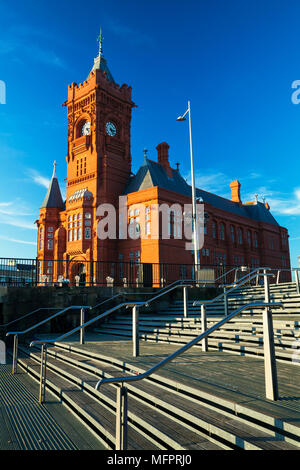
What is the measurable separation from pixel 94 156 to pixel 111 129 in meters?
4.52

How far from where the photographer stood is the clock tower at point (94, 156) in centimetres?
3378

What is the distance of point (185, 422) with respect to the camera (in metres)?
3.77

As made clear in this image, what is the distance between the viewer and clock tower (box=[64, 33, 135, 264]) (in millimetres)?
33781

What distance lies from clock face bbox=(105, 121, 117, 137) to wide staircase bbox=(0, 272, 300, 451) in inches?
1252

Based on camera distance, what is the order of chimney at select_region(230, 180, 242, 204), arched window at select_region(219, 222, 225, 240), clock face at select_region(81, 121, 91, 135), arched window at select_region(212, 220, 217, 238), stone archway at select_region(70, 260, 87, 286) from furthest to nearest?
1. chimney at select_region(230, 180, 242, 204)
2. arched window at select_region(219, 222, 225, 240)
3. arched window at select_region(212, 220, 217, 238)
4. clock face at select_region(81, 121, 91, 135)
5. stone archway at select_region(70, 260, 87, 286)

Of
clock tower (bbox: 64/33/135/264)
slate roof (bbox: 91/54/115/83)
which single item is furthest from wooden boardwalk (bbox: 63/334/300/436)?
slate roof (bbox: 91/54/115/83)

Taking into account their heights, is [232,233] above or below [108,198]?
below

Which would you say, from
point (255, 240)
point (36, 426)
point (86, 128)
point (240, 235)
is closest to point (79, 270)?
point (86, 128)

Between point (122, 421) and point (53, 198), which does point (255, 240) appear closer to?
point (53, 198)

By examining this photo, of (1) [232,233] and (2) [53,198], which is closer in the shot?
(2) [53,198]

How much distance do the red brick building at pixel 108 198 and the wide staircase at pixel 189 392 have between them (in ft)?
71.8

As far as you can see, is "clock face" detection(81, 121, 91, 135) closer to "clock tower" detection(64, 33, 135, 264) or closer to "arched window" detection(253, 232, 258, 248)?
"clock tower" detection(64, 33, 135, 264)

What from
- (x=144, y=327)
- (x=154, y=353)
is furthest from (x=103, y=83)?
(x=154, y=353)

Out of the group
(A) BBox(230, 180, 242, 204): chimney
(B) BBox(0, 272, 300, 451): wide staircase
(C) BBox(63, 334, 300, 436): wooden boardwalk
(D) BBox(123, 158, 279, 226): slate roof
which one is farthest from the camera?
(A) BBox(230, 180, 242, 204): chimney
